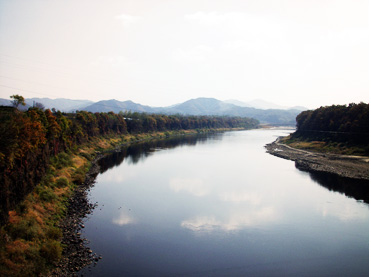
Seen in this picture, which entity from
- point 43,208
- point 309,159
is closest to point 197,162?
point 309,159

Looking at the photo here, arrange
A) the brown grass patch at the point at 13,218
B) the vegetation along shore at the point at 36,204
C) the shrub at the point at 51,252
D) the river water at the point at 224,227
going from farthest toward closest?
the river water at the point at 224,227
the brown grass patch at the point at 13,218
the shrub at the point at 51,252
the vegetation along shore at the point at 36,204

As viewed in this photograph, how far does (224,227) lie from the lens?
83.0ft

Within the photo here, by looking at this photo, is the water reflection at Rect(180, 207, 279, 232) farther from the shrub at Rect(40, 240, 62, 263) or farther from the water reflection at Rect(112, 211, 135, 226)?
the shrub at Rect(40, 240, 62, 263)

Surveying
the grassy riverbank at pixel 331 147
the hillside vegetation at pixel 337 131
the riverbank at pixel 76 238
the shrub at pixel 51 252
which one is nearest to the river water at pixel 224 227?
the riverbank at pixel 76 238

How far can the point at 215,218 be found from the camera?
27422 millimetres

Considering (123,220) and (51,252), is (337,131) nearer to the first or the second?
(123,220)

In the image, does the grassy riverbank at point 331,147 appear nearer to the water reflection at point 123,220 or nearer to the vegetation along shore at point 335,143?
the vegetation along shore at point 335,143

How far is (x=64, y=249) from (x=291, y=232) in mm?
19485

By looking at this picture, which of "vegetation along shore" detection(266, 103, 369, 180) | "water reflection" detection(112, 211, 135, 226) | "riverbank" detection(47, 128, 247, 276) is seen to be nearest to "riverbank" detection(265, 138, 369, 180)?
"vegetation along shore" detection(266, 103, 369, 180)

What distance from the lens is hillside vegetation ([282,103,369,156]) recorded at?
6706cm

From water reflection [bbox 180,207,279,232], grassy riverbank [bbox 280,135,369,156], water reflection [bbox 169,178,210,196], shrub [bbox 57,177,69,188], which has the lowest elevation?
water reflection [bbox 180,207,279,232]

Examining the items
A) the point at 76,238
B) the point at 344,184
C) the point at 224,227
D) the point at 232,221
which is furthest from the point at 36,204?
the point at 344,184

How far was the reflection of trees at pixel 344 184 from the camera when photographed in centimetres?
3625

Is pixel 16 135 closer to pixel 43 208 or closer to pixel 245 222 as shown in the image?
pixel 43 208
